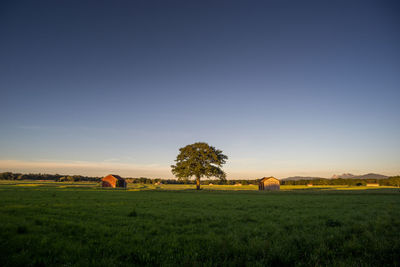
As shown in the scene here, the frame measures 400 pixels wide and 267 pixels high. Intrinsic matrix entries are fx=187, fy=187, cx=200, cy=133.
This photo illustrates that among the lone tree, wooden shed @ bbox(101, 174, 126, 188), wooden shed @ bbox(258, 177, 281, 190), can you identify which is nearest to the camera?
the lone tree

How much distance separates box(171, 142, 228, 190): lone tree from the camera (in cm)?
5462

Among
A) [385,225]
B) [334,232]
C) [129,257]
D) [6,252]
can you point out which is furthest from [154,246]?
[385,225]

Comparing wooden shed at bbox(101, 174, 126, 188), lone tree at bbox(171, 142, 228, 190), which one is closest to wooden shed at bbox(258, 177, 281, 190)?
lone tree at bbox(171, 142, 228, 190)

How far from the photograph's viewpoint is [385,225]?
942cm

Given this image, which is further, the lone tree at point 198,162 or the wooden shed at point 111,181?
the wooden shed at point 111,181

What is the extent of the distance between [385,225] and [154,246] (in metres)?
11.4

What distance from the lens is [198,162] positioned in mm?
55062

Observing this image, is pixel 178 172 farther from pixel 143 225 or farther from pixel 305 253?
pixel 305 253

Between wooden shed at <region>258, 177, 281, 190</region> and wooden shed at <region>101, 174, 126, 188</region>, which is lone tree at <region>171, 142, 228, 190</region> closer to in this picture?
wooden shed at <region>258, 177, 281, 190</region>

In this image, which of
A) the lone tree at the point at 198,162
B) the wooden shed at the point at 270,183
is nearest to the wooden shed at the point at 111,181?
the lone tree at the point at 198,162

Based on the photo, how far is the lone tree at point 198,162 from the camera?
54.6 meters

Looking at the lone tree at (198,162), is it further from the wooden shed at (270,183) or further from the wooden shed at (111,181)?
the wooden shed at (111,181)

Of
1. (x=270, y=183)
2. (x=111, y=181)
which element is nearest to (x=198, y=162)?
(x=270, y=183)

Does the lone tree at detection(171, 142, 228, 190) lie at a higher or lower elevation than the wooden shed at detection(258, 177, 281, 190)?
higher
